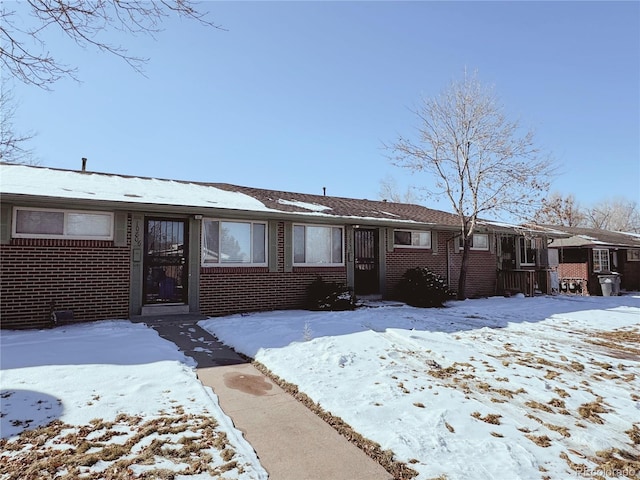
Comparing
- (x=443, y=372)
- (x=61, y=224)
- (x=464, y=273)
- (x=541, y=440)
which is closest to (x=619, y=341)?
(x=443, y=372)

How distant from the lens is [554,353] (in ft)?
19.4

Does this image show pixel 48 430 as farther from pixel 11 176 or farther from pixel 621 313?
pixel 621 313

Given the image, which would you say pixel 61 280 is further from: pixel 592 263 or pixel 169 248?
pixel 592 263

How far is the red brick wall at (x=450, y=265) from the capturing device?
11.9 m

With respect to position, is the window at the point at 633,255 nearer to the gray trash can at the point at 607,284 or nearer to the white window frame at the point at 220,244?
the gray trash can at the point at 607,284

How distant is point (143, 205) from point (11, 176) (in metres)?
3.06

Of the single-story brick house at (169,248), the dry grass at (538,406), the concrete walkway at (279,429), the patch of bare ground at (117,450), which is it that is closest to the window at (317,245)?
the single-story brick house at (169,248)

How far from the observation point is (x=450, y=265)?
1312 cm

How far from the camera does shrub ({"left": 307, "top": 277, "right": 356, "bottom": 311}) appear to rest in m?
9.62

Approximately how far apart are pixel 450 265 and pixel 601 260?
34.8 ft

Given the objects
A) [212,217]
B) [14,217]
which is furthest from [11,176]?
[212,217]

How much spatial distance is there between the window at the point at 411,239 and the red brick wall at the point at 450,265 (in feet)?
0.55

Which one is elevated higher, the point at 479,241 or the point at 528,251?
the point at 479,241

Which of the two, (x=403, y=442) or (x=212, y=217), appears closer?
(x=403, y=442)
